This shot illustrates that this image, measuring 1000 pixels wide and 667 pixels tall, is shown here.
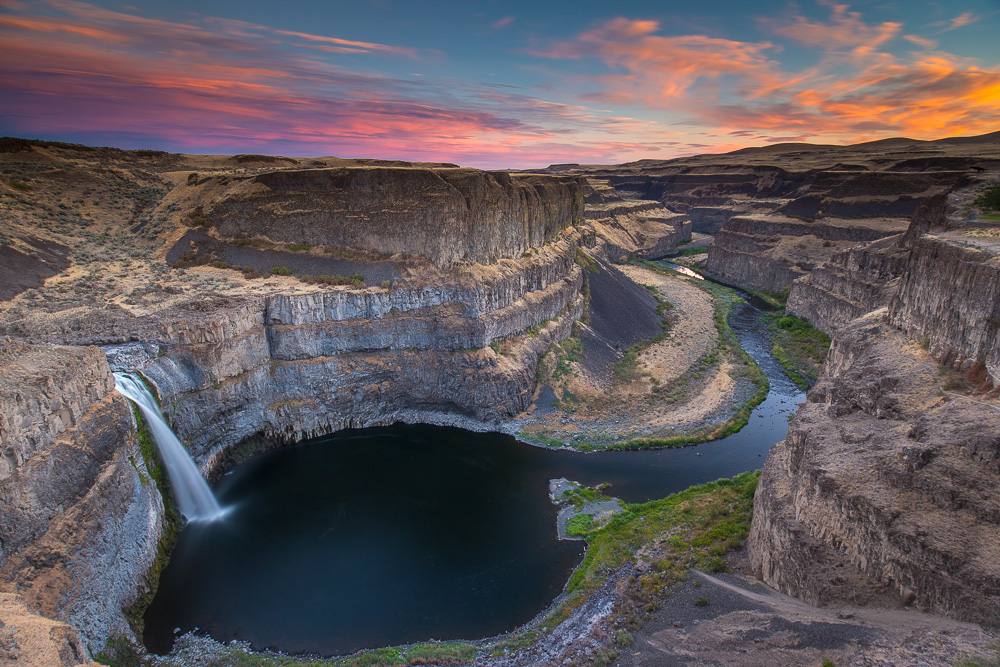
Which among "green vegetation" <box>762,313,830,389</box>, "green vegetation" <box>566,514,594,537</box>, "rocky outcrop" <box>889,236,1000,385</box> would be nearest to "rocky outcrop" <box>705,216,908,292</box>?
"green vegetation" <box>762,313,830,389</box>

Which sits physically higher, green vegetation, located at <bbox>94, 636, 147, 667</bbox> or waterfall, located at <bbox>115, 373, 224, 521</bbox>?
waterfall, located at <bbox>115, 373, 224, 521</bbox>

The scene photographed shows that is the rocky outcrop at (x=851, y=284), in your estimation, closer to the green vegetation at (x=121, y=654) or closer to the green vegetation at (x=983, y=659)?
the green vegetation at (x=983, y=659)

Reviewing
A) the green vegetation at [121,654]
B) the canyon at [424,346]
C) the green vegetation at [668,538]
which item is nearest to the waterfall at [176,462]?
the canyon at [424,346]

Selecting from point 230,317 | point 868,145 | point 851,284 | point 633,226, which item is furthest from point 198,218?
point 868,145

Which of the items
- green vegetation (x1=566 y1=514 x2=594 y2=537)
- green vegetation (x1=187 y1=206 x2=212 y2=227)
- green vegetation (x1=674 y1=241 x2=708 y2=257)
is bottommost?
green vegetation (x1=566 y1=514 x2=594 y2=537)

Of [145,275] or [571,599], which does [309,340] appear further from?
[571,599]

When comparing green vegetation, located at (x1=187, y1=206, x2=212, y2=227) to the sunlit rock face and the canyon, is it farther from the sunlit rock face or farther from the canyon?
the sunlit rock face
